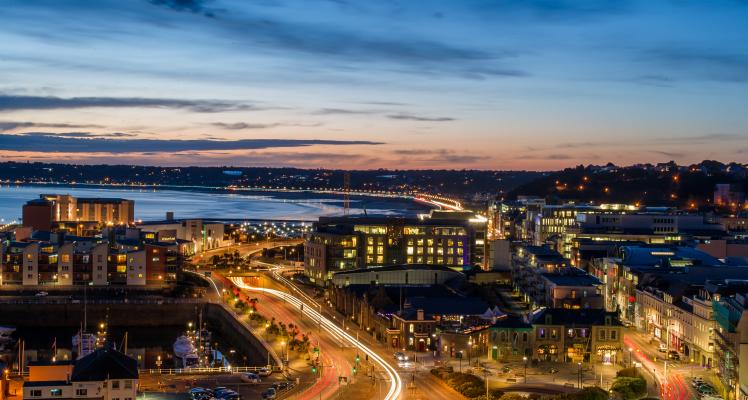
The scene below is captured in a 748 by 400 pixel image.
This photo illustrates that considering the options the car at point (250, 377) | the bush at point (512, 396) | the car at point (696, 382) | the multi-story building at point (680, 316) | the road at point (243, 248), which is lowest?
the road at point (243, 248)

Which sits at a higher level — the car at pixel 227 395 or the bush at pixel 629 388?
the bush at pixel 629 388

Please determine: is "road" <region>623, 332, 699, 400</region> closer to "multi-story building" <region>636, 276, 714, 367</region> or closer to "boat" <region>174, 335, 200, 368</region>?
"multi-story building" <region>636, 276, 714, 367</region>

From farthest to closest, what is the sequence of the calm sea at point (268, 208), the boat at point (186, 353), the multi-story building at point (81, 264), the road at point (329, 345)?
the calm sea at point (268, 208) < the multi-story building at point (81, 264) < the boat at point (186, 353) < the road at point (329, 345)

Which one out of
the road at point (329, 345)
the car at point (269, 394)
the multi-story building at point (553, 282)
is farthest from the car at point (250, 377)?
the multi-story building at point (553, 282)

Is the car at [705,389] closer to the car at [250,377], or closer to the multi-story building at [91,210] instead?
the car at [250,377]

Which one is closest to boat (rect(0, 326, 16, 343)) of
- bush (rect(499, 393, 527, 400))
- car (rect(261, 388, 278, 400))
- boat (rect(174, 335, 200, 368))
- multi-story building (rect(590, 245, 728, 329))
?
boat (rect(174, 335, 200, 368))
